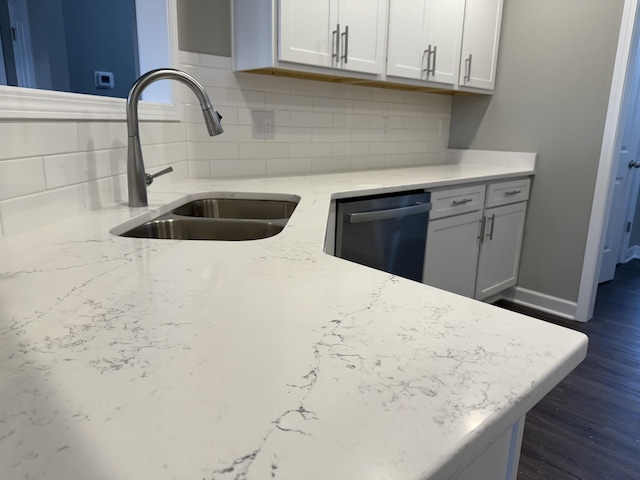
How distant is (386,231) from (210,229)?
912 mm

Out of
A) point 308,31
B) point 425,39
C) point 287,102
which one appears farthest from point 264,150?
point 425,39

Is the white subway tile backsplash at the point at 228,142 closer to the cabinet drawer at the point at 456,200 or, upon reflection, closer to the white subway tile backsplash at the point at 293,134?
the white subway tile backsplash at the point at 293,134

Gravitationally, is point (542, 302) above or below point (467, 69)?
below

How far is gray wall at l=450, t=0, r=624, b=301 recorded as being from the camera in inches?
101

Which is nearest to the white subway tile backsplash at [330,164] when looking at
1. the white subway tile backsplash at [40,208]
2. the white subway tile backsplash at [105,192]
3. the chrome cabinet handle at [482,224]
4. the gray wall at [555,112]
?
the chrome cabinet handle at [482,224]

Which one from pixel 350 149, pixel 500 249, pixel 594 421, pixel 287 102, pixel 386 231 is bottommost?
pixel 594 421

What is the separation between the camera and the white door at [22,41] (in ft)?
8.92

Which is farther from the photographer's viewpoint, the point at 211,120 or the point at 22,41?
the point at 22,41

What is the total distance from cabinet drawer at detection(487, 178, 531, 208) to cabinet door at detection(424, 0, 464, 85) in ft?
2.29

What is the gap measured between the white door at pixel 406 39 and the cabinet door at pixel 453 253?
2.77 ft

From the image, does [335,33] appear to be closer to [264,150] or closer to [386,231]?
[264,150]

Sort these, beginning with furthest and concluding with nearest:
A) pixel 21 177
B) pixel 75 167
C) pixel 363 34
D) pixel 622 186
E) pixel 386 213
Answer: pixel 622 186 < pixel 363 34 < pixel 386 213 < pixel 75 167 < pixel 21 177

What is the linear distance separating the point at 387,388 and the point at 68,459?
272 millimetres

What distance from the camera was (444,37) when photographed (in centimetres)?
257
